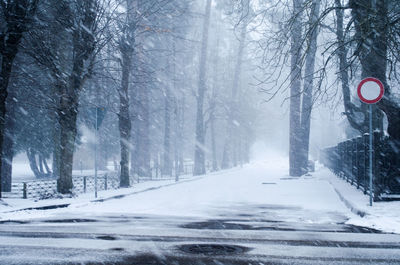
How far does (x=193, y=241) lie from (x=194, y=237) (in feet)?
1.26

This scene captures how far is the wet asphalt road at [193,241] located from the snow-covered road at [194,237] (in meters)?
0.01

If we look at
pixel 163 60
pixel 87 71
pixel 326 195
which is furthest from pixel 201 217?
pixel 163 60

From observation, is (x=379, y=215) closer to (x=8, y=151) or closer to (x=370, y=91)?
(x=370, y=91)

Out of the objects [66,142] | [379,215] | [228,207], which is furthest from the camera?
[66,142]

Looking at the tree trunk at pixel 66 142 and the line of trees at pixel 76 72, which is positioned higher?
the line of trees at pixel 76 72

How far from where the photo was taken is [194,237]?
774cm

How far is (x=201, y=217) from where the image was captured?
10758 millimetres

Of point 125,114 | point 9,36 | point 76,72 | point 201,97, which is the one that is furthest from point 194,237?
point 201,97

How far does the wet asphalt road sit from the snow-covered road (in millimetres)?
12

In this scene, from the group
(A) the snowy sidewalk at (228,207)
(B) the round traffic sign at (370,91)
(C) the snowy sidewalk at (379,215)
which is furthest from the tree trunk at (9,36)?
(C) the snowy sidewalk at (379,215)

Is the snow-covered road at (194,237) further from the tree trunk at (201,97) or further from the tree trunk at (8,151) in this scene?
the tree trunk at (201,97)

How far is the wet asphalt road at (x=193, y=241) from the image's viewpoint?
6098mm

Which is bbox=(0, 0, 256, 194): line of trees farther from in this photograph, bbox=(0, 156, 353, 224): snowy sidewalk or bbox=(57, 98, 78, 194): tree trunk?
bbox=(0, 156, 353, 224): snowy sidewalk

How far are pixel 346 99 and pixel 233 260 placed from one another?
1753 centimetres
